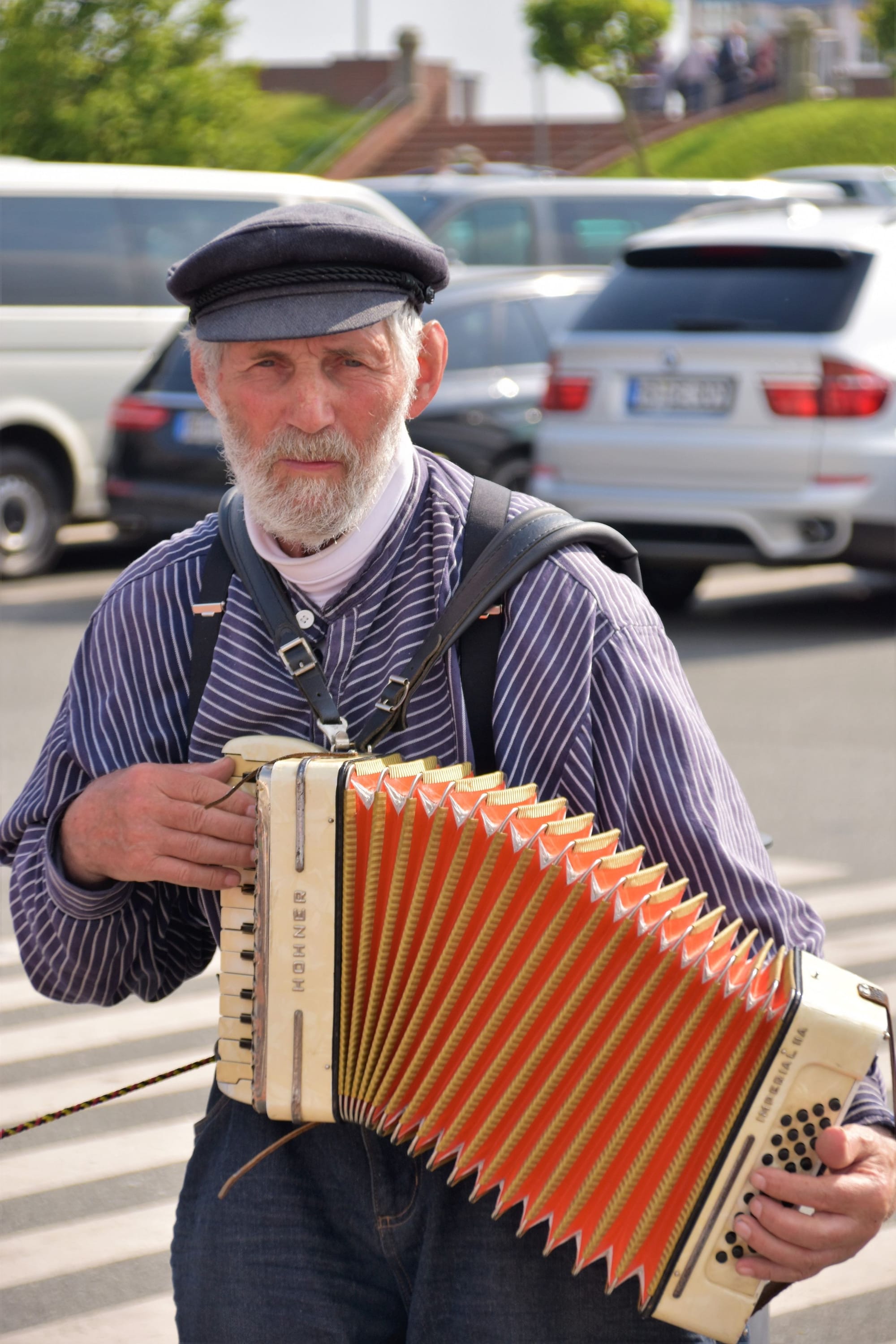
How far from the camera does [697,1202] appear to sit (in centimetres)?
194

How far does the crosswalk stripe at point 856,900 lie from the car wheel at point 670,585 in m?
4.42

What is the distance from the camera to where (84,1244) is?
3.73 meters

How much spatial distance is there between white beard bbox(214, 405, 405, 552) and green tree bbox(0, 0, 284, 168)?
27.1 m

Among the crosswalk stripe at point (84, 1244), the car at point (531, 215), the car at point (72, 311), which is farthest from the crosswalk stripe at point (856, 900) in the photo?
the car at point (531, 215)

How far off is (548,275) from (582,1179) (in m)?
9.54

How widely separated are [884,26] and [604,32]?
5528 millimetres

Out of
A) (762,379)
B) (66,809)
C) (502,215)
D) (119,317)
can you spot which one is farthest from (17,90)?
(66,809)

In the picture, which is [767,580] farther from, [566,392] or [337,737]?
[337,737]

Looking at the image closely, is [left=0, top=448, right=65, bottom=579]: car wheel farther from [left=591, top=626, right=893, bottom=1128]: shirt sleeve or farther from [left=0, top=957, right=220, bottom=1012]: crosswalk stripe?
[left=591, top=626, right=893, bottom=1128]: shirt sleeve

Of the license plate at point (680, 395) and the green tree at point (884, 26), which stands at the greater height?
the license plate at point (680, 395)

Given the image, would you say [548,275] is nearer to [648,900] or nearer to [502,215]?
[502,215]

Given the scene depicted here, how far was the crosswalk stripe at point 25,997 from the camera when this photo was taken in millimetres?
4898

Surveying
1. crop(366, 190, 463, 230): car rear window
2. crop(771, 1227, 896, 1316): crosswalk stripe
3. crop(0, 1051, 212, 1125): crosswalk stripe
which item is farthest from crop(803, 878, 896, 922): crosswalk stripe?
crop(366, 190, 463, 230): car rear window

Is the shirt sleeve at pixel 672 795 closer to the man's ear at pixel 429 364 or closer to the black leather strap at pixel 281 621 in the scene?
the black leather strap at pixel 281 621
